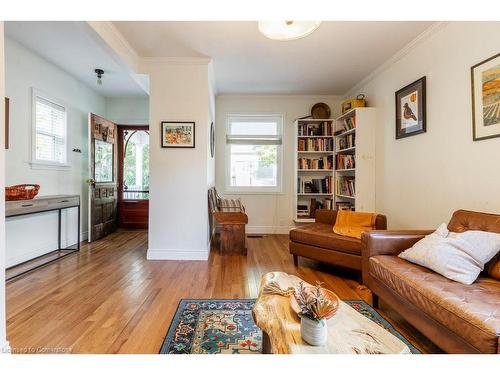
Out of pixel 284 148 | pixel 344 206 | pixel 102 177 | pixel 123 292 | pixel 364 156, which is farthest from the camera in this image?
pixel 284 148

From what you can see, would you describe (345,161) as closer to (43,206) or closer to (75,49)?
(75,49)

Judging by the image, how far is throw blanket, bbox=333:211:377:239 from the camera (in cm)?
285

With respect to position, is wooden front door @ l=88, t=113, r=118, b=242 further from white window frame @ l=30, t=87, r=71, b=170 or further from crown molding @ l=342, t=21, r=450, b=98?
crown molding @ l=342, t=21, r=450, b=98

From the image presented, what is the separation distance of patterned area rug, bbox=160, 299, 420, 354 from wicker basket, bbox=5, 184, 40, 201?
6.97 ft

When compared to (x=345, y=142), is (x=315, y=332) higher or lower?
lower

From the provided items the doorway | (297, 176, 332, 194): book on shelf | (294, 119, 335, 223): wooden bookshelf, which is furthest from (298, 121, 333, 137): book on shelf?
the doorway

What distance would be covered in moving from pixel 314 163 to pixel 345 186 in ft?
2.32

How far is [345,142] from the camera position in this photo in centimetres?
416

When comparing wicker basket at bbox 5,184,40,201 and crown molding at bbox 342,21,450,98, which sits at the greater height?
crown molding at bbox 342,21,450,98

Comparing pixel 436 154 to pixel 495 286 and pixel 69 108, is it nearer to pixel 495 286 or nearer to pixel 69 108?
pixel 495 286

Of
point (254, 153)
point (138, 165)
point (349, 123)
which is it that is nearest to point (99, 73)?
point (138, 165)

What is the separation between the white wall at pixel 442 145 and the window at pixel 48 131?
14.9 ft
